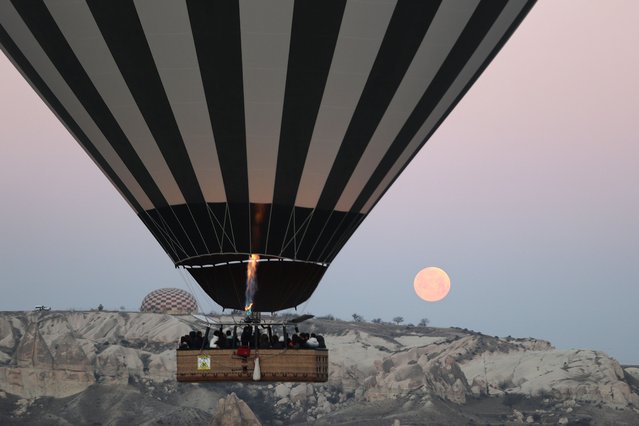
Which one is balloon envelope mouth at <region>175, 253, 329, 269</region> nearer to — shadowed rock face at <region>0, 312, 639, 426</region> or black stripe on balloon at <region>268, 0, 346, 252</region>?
black stripe on balloon at <region>268, 0, 346, 252</region>

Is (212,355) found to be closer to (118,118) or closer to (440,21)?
(118,118)

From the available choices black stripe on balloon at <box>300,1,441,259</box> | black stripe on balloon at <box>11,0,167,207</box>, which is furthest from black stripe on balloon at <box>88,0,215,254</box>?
black stripe on balloon at <box>300,1,441,259</box>

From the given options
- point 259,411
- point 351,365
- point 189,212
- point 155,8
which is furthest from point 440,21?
point 351,365

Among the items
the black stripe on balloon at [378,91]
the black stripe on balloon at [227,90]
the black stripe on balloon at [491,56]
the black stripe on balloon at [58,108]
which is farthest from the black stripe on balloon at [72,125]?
the black stripe on balloon at [491,56]

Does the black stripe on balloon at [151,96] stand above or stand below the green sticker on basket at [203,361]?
above

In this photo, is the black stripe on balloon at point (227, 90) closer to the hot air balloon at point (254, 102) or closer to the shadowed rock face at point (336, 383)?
the hot air balloon at point (254, 102)

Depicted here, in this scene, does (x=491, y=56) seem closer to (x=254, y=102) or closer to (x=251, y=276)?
Result: (x=254, y=102)

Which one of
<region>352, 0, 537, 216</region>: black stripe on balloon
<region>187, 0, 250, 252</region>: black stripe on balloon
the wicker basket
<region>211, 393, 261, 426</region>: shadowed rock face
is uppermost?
<region>352, 0, 537, 216</region>: black stripe on balloon
